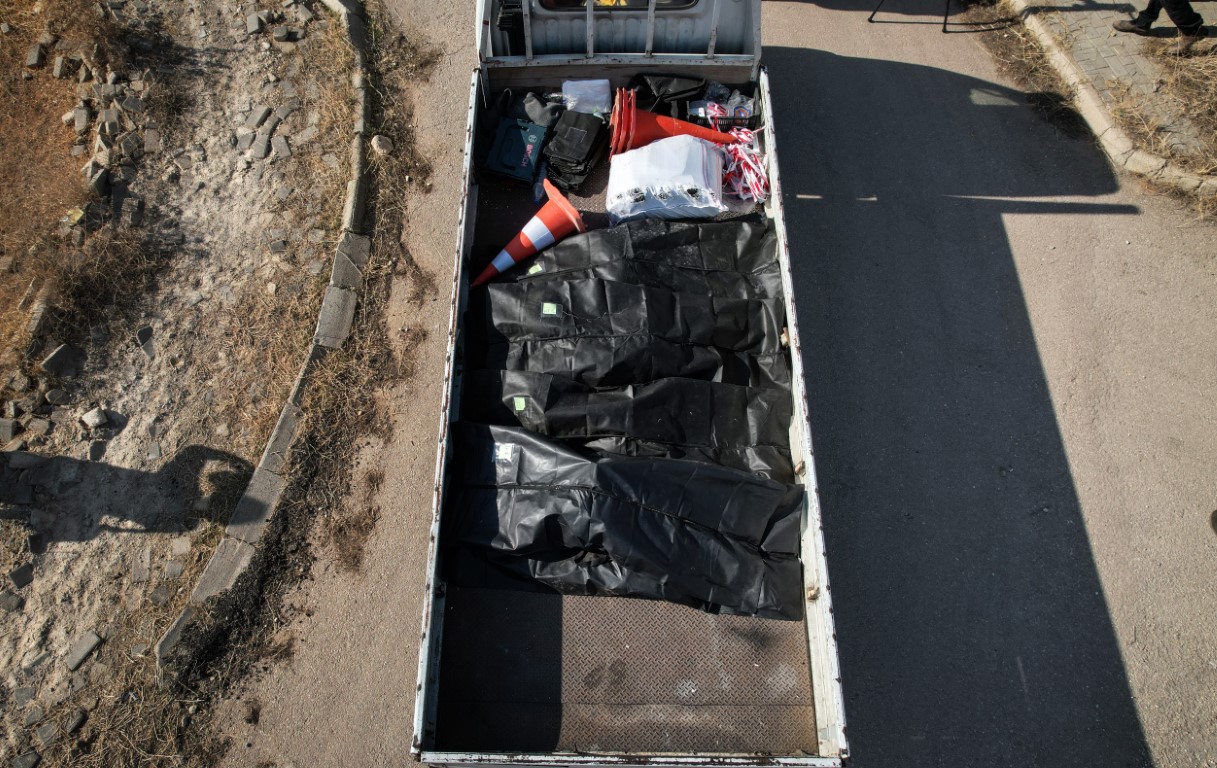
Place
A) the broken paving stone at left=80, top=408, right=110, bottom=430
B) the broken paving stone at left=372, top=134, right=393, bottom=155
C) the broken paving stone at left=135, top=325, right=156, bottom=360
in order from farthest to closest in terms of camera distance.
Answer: the broken paving stone at left=372, top=134, right=393, bottom=155
the broken paving stone at left=135, top=325, right=156, bottom=360
the broken paving stone at left=80, top=408, right=110, bottom=430

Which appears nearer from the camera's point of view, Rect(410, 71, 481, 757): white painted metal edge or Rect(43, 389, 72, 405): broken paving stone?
Rect(410, 71, 481, 757): white painted metal edge

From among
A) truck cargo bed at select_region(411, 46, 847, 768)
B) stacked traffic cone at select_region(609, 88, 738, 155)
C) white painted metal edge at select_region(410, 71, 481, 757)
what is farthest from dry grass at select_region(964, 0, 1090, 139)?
white painted metal edge at select_region(410, 71, 481, 757)

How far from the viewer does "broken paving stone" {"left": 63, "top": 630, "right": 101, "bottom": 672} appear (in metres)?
5.24

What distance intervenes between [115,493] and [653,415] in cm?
436

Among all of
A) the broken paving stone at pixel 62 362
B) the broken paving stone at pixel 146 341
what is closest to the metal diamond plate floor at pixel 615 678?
the broken paving stone at pixel 146 341

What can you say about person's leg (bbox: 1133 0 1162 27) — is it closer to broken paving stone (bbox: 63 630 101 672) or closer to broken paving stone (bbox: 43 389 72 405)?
broken paving stone (bbox: 43 389 72 405)

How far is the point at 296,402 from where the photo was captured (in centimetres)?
598

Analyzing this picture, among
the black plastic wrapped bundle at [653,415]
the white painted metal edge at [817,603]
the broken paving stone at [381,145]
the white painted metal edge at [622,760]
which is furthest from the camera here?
the broken paving stone at [381,145]

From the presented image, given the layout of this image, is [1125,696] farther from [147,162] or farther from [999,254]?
[147,162]

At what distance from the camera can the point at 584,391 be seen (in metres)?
4.89

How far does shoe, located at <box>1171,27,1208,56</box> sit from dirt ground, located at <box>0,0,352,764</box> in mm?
8230

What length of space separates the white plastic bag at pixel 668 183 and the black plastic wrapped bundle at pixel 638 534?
2.10m

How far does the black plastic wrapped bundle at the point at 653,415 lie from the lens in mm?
4727

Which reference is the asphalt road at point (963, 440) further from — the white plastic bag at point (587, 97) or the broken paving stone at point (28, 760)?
the white plastic bag at point (587, 97)
